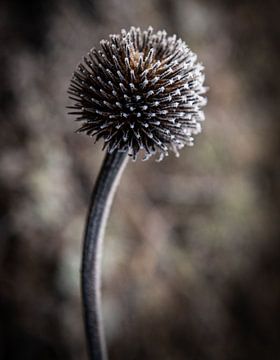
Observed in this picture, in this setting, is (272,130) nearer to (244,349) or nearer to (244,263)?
(244,263)

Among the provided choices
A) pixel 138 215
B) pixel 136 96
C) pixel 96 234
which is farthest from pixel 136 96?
pixel 138 215

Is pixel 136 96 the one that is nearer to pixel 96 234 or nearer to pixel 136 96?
pixel 136 96

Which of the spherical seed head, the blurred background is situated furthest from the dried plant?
the blurred background

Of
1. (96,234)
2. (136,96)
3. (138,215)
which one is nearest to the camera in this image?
(136,96)

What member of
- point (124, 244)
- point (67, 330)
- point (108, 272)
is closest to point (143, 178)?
point (124, 244)

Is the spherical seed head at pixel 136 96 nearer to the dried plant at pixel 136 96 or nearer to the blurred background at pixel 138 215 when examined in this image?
the dried plant at pixel 136 96

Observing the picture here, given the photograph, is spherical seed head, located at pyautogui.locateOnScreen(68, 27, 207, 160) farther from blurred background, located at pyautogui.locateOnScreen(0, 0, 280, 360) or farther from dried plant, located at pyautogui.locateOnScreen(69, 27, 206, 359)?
blurred background, located at pyautogui.locateOnScreen(0, 0, 280, 360)

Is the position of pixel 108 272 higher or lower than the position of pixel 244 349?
higher
